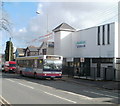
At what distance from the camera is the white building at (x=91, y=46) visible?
100ft

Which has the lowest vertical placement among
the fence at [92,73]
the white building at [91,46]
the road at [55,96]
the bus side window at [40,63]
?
the road at [55,96]

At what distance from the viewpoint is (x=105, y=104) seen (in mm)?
11773

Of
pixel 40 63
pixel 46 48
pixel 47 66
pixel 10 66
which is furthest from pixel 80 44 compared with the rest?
pixel 10 66

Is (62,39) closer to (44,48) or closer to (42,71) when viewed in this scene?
(44,48)

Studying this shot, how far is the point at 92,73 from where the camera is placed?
32250 millimetres

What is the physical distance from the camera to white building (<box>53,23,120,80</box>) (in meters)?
30.6

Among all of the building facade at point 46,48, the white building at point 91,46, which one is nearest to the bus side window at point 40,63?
the white building at point 91,46

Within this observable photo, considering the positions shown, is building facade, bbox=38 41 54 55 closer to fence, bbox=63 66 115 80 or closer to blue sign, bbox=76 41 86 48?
blue sign, bbox=76 41 86 48

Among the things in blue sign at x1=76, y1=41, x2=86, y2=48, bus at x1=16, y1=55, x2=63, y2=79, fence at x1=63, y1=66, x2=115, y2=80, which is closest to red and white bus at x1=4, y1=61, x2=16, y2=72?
fence at x1=63, y1=66, x2=115, y2=80

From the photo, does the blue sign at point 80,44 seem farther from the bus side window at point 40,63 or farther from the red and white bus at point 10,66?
the red and white bus at point 10,66

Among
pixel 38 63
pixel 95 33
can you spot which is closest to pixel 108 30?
pixel 95 33

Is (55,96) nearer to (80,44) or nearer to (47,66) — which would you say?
(47,66)

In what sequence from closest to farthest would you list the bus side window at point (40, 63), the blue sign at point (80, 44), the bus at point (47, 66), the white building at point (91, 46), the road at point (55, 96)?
the road at point (55, 96)
the bus at point (47, 66)
the bus side window at point (40, 63)
the white building at point (91, 46)
the blue sign at point (80, 44)

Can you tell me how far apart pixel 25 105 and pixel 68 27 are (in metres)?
34.1
